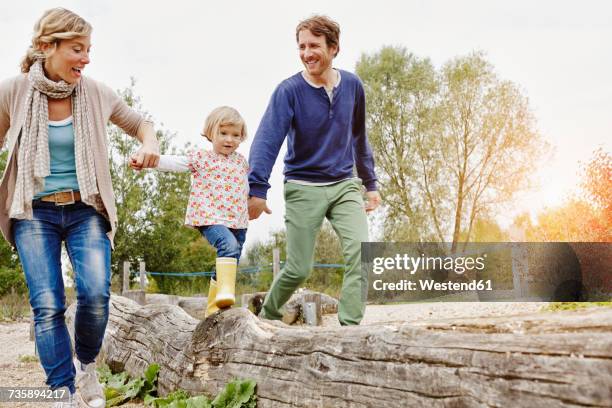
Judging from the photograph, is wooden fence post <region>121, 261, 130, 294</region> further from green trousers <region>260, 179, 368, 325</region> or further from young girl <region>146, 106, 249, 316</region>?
green trousers <region>260, 179, 368, 325</region>

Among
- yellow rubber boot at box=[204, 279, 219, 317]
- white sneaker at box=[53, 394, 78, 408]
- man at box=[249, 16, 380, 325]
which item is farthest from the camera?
yellow rubber boot at box=[204, 279, 219, 317]

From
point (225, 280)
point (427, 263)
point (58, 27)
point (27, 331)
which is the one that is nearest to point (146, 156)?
point (58, 27)

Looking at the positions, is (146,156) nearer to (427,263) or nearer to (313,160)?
(313,160)

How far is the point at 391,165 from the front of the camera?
82.7 ft

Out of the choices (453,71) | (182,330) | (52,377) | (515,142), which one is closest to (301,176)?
(182,330)

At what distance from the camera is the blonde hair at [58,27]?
3268mm

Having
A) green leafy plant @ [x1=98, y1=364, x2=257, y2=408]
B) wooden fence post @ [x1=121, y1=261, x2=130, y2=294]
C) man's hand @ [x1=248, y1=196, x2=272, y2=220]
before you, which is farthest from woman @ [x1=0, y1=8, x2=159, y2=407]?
wooden fence post @ [x1=121, y1=261, x2=130, y2=294]

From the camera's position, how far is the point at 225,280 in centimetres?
416

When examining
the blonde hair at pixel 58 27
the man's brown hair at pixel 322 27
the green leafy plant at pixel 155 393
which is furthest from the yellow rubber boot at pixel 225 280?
the blonde hair at pixel 58 27

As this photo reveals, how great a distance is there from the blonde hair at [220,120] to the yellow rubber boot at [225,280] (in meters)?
0.97

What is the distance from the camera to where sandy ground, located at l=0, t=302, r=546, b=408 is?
5.62m

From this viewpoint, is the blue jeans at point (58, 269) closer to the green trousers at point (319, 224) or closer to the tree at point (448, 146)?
the green trousers at point (319, 224)

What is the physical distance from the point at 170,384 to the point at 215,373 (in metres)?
0.56

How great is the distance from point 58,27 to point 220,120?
1.51m
